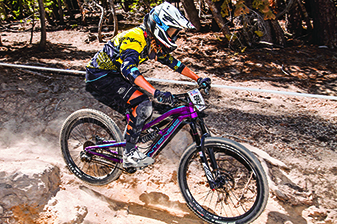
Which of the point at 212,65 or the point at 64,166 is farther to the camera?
the point at 212,65

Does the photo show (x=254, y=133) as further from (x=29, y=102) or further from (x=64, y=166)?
(x=29, y=102)

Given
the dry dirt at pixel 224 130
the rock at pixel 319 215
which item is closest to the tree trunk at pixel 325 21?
the dry dirt at pixel 224 130

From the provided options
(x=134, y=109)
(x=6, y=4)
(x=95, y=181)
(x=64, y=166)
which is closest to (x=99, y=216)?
(x=95, y=181)

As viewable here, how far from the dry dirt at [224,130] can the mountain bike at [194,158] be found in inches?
10.8

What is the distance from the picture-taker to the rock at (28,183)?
3.17 meters

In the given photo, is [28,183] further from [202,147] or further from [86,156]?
[202,147]

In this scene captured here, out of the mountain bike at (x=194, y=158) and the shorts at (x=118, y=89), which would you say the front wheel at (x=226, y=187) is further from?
the shorts at (x=118, y=89)

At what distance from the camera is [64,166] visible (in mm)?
3891

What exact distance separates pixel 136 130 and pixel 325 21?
10228mm

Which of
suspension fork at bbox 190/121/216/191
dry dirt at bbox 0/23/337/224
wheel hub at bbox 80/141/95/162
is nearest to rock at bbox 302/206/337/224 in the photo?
dry dirt at bbox 0/23/337/224

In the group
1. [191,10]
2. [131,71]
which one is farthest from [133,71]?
[191,10]

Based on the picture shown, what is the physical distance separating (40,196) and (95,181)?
0.78 m

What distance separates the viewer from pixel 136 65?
8.99ft

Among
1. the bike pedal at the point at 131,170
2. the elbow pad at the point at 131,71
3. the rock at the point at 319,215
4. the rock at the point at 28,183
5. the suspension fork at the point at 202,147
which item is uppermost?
the elbow pad at the point at 131,71
